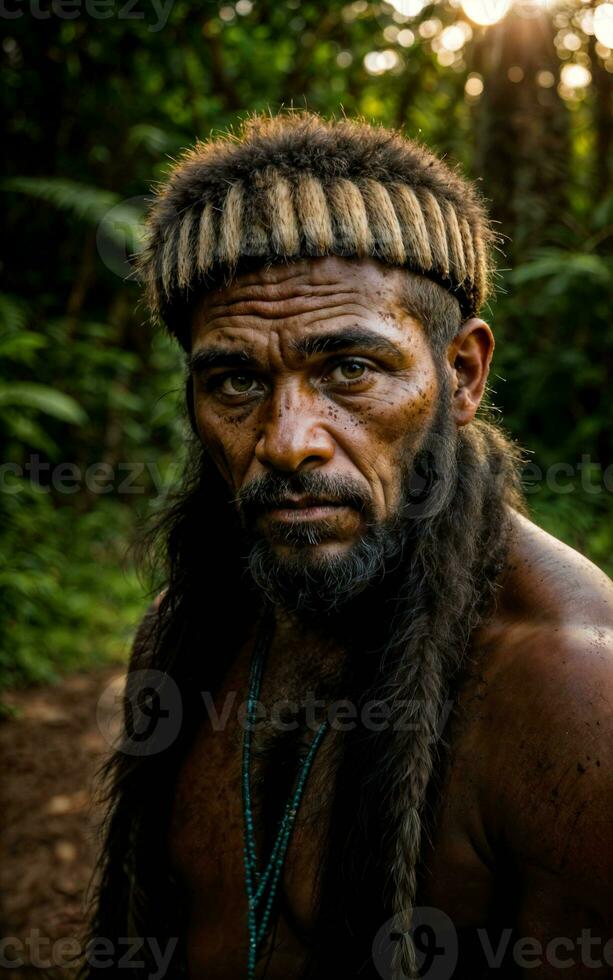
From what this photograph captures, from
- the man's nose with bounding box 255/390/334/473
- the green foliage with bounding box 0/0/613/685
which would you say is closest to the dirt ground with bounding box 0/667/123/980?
Result: the green foliage with bounding box 0/0/613/685

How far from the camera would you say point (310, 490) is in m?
1.83

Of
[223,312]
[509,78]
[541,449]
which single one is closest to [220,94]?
[509,78]

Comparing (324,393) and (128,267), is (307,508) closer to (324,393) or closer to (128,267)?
(324,393)

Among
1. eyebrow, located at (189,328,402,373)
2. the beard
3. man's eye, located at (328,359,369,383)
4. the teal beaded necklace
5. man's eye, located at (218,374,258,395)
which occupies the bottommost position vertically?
the teal beaded necklace

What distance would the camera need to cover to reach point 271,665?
2.29 metres

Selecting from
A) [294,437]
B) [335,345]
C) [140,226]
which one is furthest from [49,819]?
[140,226]

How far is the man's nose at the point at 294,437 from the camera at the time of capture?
1.80 metres

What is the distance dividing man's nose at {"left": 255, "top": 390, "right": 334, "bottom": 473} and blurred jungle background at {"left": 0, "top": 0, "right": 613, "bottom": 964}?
3.60 feet

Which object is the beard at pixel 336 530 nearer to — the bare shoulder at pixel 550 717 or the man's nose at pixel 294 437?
the man's nose at pixel 294 437

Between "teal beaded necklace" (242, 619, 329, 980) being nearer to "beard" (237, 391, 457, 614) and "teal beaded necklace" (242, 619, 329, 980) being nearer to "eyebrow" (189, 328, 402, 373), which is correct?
"beard" (237, 391, 457, 614)

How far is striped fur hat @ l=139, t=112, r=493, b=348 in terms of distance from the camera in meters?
1.88

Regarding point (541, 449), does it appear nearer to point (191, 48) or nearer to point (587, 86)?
point (587, 86)

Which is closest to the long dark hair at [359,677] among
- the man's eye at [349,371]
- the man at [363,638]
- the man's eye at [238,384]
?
the man at [363,638]

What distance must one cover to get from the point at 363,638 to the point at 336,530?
369 mm
